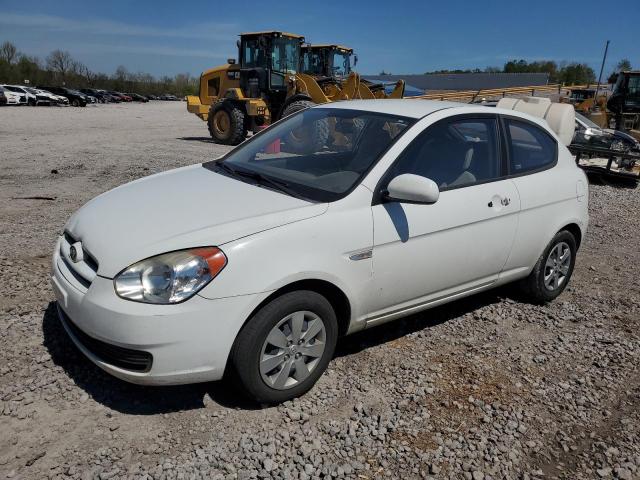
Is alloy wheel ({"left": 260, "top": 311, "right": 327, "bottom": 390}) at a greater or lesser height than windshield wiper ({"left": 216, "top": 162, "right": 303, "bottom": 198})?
lesser

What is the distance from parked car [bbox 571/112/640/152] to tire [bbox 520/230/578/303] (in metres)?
8.25

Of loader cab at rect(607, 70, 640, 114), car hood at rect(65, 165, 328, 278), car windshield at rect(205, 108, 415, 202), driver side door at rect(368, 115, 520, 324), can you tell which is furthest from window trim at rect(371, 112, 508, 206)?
loader cab at rect(607, 70, 640, 114)

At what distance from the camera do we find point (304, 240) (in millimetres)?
Result: 2791

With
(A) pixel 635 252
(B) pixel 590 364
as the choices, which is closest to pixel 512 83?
(A) pixel 635 252

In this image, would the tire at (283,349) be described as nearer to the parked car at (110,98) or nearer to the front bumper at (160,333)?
the front bumper at (160,333)

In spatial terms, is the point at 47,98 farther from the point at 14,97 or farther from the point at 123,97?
the point at 123,97

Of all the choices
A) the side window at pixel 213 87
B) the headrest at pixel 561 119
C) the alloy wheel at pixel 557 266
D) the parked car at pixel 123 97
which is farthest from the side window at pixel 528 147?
the parked car at pixel 123 97

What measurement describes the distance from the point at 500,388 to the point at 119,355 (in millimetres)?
2291

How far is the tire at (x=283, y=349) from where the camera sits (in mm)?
2676

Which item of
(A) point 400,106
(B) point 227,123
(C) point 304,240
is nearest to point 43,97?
(B) point 227,123

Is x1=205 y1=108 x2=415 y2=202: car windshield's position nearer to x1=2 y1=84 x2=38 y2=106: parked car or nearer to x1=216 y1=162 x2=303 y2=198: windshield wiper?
x1=216 y1=162 x2=303 y2=198: windshield wiper

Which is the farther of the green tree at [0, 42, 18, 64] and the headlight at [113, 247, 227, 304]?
the green tree at [0, 42, 18, 64]

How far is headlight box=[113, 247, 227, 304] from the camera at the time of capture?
2.51 meters

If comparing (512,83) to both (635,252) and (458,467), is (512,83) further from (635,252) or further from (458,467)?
(458,467)
